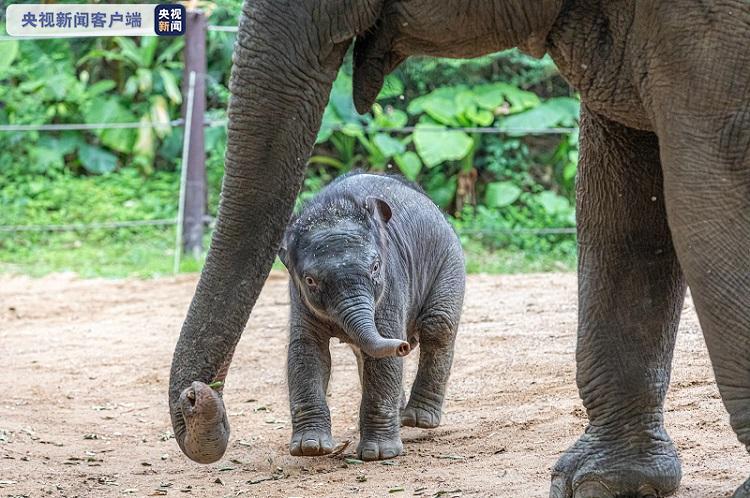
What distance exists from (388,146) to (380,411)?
913cm

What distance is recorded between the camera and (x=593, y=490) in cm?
461

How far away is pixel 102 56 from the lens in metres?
16.9

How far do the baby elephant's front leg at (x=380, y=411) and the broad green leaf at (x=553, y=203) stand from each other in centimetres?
846

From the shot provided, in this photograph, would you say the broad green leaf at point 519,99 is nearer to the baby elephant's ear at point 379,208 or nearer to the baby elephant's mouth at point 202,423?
the baby elephant's ear at point 379,208

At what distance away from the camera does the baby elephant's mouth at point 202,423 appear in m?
3.90

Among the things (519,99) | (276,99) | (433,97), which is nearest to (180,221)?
(433,97)

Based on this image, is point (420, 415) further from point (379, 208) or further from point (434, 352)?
point (379, 208)

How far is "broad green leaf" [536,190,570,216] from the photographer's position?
47.3 feet

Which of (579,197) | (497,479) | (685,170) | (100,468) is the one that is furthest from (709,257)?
(100,468)

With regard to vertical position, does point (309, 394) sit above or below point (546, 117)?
below

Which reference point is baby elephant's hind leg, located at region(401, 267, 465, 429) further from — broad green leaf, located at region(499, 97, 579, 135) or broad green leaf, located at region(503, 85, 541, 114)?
broad green leaf, located at region(503, 85, 541, 114)

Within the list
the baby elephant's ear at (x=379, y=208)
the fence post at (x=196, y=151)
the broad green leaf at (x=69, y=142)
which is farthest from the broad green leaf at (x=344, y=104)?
the baby elephant's ear at (x=379, y=208)

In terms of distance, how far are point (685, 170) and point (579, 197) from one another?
1067 millimetres

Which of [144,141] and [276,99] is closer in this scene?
[276,99]
